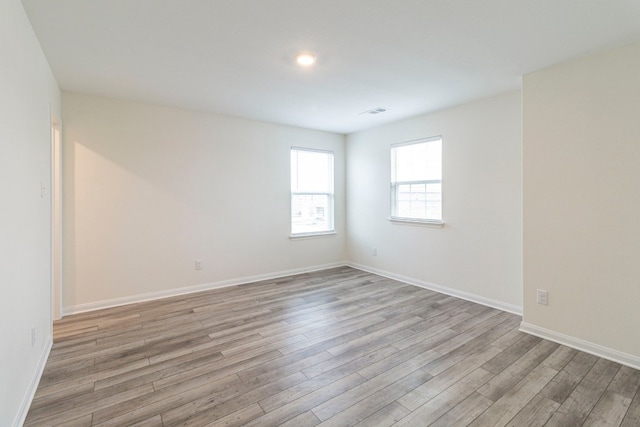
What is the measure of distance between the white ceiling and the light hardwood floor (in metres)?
2.48

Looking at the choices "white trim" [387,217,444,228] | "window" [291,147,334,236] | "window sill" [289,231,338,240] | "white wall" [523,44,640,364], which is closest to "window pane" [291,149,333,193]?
"window" [291,147,334,236]

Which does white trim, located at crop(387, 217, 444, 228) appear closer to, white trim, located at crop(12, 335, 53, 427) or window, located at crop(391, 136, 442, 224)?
window, located at crop(391, 136, 442, 224)

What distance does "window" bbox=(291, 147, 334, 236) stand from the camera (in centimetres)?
522

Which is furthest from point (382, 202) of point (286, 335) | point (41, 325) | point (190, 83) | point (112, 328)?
point (41, 325)

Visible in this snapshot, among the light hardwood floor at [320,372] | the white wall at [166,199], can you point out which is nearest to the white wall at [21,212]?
the light hardwood floor at [320,372]

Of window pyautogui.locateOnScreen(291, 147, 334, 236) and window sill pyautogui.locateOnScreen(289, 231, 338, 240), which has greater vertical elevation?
window pyautogui.locateOnScreen(291, 147, 334, 236)

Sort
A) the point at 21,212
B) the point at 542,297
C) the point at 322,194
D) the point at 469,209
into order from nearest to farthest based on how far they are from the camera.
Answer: the point at 21,212 < the point at 542,297 < the point at 469,209 < the point at 322,194

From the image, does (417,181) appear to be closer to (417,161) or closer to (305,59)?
(417,161)

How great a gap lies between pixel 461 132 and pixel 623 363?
8.98 feet

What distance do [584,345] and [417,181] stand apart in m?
2.62

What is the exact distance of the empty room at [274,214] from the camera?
76.1 inches

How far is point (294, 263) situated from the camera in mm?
5215

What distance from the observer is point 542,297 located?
2.89 m

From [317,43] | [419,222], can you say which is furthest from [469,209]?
[317,43]
